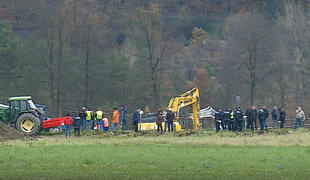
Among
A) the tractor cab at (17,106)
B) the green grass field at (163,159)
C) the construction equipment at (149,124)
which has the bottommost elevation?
the green grass field at (163,159)

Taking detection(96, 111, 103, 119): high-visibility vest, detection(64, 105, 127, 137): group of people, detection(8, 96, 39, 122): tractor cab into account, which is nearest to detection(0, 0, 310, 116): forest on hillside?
detection(64, 105, 127, 137): group of people

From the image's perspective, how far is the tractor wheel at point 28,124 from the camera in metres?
39.9

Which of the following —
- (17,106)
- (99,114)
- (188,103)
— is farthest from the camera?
(188,103)

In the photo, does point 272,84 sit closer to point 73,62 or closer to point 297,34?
point 297,34

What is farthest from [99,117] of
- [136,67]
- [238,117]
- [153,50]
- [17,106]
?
[136,67]

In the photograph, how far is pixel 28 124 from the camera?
133 ft

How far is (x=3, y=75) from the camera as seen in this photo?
229ft

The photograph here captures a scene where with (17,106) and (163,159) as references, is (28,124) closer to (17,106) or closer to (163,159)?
(17,106)

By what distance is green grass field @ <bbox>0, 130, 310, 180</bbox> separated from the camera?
18.9 m

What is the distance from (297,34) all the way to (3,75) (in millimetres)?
37436

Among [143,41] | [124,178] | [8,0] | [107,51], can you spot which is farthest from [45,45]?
[124,178]

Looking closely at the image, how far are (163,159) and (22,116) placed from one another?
1999cm

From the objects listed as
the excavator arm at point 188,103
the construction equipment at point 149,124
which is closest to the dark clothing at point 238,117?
the construction equipment at point 149,124

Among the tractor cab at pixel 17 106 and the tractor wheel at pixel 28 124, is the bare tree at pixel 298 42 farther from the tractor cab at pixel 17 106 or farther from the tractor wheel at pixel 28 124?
the tractor wheel at pixel 28 124
